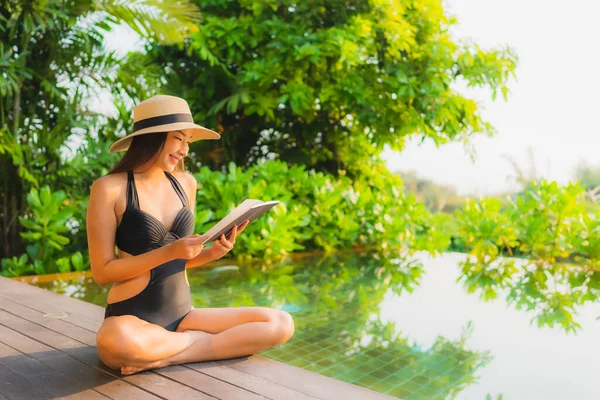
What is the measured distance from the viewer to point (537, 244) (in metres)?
6.54

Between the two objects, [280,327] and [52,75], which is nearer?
[280,327]

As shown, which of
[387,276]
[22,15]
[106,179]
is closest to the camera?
[106,179]

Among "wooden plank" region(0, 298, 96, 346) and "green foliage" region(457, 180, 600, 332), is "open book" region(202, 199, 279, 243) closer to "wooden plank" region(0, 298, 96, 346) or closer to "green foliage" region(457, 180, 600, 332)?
"wooden plank" region(0, 298, 96, 346)

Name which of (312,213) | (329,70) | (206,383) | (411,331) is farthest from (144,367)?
(329,70)

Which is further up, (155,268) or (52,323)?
(155,268)

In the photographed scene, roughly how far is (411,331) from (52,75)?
426 centimetres

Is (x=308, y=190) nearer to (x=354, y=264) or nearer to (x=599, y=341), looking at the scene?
(x=354, y=264)

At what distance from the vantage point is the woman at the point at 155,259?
2170 mm

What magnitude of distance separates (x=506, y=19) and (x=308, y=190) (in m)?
3.96

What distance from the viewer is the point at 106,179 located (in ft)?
7.25

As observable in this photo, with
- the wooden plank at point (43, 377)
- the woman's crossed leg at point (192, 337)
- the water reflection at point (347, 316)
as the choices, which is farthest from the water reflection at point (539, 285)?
the wooden plank at point (43, 377)

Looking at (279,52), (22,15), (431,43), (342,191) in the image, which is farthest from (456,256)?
(22,15)

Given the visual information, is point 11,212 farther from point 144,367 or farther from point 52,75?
point 144,367

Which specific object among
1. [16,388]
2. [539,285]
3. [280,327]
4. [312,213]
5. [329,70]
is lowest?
[16,388]
